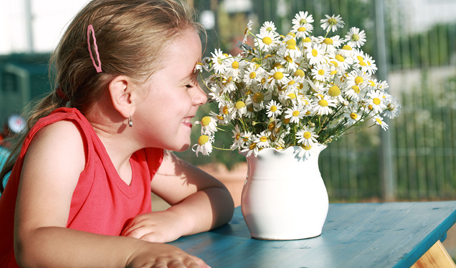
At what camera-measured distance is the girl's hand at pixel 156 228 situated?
1.15m

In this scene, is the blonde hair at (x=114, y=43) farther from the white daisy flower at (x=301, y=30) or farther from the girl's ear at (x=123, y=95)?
the white daisy flower at (x=301, y=30)

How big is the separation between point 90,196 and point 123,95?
27 centimetres

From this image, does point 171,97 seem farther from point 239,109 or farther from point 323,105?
point 323,105

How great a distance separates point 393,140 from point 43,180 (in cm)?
406

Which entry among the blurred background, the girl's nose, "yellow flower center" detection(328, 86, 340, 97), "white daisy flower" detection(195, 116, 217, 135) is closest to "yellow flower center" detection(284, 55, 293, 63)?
"yellow flower center" detection(328, 86, 340, 97)

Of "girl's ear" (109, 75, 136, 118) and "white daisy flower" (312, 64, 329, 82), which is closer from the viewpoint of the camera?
"white daisy flower" (312, 64, 329, 82)

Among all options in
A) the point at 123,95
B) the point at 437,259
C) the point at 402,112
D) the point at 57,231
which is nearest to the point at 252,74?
the point at 123,95

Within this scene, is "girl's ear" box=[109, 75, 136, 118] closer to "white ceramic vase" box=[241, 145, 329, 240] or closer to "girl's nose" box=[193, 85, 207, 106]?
"girl's nose" box=[193, 85, 207, 106]

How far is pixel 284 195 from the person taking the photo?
1098 millimetres

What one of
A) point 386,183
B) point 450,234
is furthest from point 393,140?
point 450,234

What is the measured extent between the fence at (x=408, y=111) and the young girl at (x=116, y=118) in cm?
349

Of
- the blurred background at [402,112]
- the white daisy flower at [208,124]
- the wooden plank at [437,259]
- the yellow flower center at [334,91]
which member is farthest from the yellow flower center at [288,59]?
the blurred background at [402,112]

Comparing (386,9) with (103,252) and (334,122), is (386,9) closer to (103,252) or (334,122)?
(334,122)

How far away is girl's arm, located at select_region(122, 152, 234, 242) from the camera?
1.19 metres
